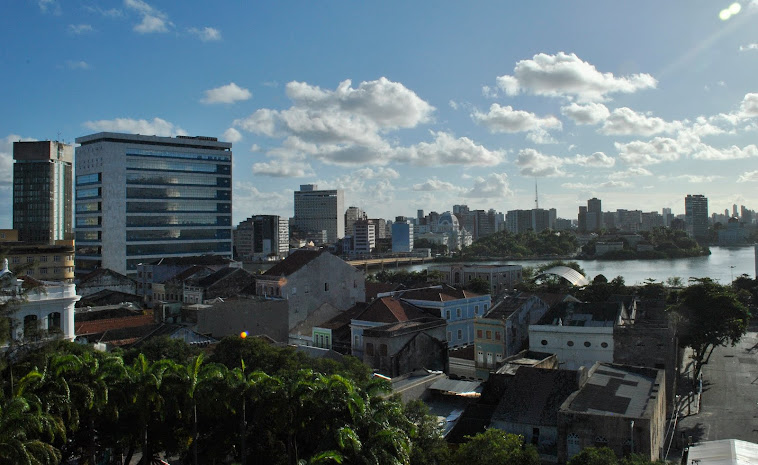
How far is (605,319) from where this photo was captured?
25.4 m

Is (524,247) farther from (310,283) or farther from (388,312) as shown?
(388,312)

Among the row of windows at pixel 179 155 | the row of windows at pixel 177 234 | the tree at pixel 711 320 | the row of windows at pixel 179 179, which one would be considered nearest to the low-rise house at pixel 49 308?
the tree at pixel 711 320

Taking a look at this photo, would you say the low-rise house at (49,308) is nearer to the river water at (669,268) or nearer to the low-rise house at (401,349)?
the low-rise house at (401,349)

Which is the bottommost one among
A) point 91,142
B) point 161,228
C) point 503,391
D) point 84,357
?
point 503,391

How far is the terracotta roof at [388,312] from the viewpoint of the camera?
27469 millimetres

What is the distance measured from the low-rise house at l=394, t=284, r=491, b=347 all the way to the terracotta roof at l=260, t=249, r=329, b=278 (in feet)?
19.9

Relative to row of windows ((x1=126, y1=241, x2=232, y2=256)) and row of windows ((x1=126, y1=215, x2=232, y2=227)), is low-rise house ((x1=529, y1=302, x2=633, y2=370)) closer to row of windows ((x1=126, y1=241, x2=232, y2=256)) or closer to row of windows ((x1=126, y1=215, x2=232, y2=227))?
row of windows ((x1=126, y1=241, x2=232, y2=256))

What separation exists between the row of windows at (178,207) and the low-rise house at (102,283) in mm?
19334

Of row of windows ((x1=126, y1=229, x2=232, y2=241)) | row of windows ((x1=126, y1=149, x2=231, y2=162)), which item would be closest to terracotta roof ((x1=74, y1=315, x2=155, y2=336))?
row of windows ((x1=126, y1=229, x2=232, y2=241))

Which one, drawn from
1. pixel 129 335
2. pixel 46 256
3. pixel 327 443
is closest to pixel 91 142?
pixel 46 256

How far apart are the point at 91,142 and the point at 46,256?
27198 mm

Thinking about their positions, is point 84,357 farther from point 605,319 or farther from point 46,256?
point 46,256

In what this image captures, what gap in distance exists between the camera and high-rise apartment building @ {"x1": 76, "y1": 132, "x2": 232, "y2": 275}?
225ft

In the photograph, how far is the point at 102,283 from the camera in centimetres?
5034
